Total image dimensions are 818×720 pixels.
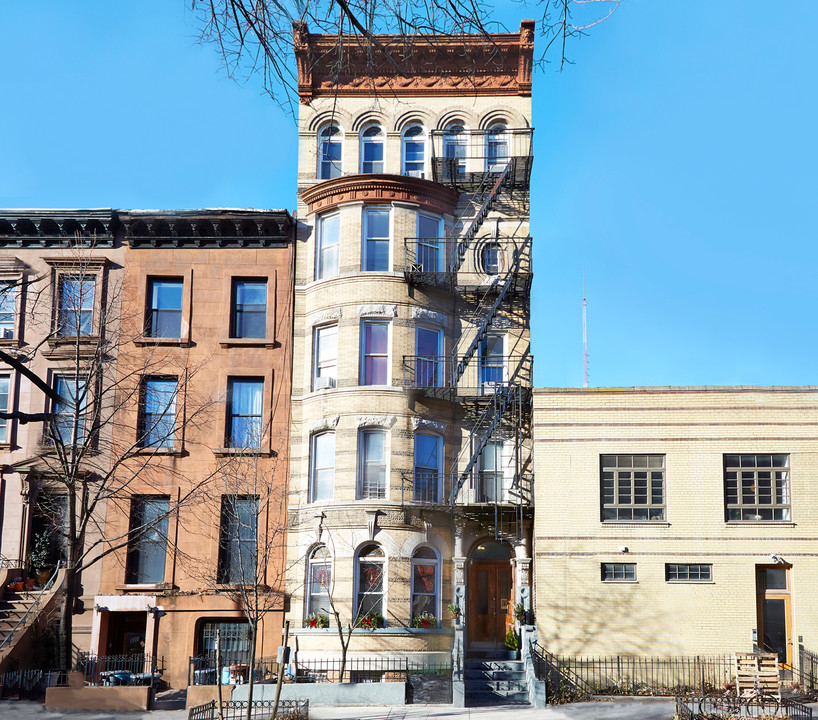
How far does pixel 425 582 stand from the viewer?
27.9m

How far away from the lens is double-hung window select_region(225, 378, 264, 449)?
29344 mm

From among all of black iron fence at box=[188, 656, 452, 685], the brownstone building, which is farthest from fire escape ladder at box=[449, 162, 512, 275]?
black iron fence at box=[188, 656, 452, 685]

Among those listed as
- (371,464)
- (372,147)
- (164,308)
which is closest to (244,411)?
(164,308)

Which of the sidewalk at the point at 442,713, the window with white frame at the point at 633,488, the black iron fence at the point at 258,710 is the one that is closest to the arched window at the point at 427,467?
the window with white frame at the point at 633,488

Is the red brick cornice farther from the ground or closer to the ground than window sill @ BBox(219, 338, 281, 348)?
farther from the ground

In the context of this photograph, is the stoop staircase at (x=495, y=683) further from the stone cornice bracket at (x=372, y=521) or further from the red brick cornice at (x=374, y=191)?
the red brick cornice at (x=374, y=191)

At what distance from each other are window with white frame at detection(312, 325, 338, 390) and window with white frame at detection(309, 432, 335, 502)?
1620mm

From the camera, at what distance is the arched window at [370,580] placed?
27.1m

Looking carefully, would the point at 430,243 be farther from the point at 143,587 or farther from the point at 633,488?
the point at 143,587

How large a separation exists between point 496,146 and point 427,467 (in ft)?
36.7

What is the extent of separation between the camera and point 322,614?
2733cm

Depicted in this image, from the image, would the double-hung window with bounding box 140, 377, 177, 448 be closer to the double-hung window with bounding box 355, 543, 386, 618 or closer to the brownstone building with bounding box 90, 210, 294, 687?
the brownstone building with bounding box 90, 210, 294, 687

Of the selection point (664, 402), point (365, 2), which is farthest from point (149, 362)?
point (365, 2)

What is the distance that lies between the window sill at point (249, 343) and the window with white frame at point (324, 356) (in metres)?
1.27
